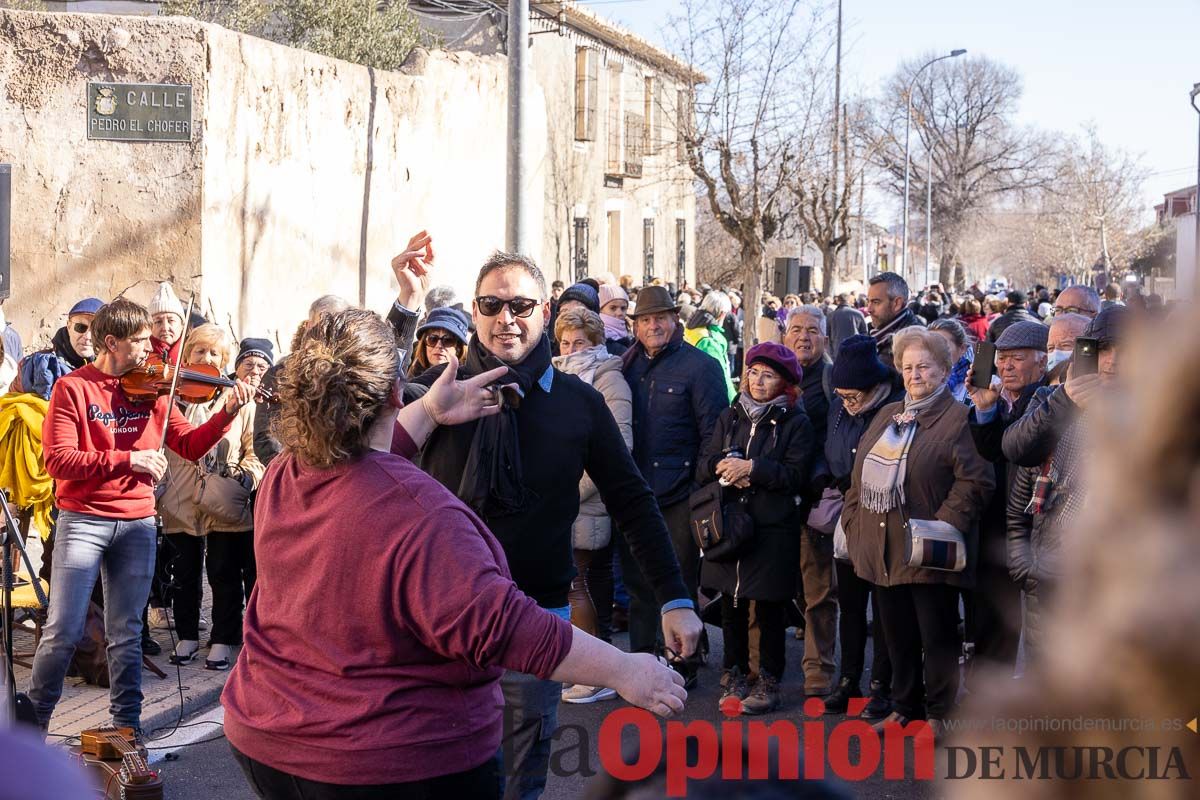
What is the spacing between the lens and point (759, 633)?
23.4ft

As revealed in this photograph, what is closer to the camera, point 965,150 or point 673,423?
point 673,423

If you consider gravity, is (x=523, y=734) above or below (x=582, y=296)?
below

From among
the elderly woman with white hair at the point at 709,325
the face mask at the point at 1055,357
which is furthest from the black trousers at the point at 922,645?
the elderly woman with white hair at the point at 709,325

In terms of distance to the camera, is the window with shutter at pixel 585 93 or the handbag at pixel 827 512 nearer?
the handbag at pixel 827 512

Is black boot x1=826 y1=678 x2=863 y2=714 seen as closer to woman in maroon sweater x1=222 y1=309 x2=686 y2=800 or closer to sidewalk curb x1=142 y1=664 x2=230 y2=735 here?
sidewalk curb x1=142 y1=664 x2=230 y2=735

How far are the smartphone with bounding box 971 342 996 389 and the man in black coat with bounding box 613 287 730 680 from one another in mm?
1798

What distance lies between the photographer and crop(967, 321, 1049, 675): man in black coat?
6.13 metres

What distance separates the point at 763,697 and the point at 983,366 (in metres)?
2.16

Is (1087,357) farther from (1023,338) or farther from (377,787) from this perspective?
(377,787)

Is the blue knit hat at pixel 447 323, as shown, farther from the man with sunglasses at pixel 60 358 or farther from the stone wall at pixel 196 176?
the stone wall at pixel 196 176

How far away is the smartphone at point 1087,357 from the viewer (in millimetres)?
5336

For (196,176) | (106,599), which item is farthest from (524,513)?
(196,176)

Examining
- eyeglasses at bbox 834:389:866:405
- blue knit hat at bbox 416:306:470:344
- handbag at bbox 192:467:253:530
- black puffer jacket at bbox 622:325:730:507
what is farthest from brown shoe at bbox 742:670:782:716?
handbag at bbox 192:467:253:530

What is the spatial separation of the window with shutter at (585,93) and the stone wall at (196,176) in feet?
37.2
